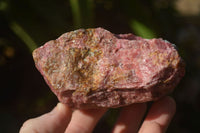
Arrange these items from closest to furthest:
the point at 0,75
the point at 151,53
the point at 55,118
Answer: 1. the point at 151,53
2. the point at 55,118
3. the point at 0,75

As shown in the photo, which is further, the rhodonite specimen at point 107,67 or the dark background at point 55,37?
the dark background at point 55,37

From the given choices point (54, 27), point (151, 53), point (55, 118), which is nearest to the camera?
point (151, 53)

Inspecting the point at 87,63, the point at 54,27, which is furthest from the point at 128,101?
the point at 54,27

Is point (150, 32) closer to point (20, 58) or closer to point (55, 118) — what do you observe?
point (55, 118)

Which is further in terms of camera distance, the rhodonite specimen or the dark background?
the dark background

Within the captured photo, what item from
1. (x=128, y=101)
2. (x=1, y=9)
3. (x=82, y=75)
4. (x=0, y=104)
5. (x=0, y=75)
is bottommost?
(x=0, y=104)
